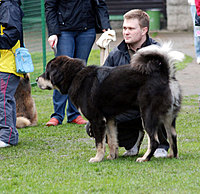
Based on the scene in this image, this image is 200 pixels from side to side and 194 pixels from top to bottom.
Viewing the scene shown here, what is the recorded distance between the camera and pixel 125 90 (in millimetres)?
5055

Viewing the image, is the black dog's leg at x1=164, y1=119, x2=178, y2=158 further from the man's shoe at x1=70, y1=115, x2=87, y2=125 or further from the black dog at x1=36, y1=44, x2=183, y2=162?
the man's shoe at x1=70, y1=115, x2=87, y2=125

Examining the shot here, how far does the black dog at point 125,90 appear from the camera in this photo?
4.89 meters

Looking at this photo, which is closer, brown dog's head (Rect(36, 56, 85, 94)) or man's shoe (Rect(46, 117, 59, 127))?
brown dog's head (Rect(36, 56, 85, 94))

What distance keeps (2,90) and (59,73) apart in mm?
1055

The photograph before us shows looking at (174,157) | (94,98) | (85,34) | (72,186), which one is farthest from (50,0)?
(72,186)

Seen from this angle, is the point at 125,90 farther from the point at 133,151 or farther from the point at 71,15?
the point at 71,15

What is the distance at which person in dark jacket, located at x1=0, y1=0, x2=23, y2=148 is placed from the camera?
5941 millimetres

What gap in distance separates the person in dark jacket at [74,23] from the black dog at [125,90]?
1.81 metres

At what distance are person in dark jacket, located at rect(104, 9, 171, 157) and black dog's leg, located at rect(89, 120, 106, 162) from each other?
37 cm

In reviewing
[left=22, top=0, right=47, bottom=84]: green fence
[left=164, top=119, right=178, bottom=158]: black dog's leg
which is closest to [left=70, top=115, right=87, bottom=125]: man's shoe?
[left=164, top=119, right=178, bottom=158]: black dog's leg

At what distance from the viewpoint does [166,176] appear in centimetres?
449

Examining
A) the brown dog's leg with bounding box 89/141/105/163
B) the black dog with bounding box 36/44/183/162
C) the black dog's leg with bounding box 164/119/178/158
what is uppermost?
the black dog with bounding box 36/44/183/162

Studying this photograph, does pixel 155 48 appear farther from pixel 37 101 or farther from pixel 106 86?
pixel 37 101

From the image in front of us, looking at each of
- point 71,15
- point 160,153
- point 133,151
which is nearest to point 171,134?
point 160,153
